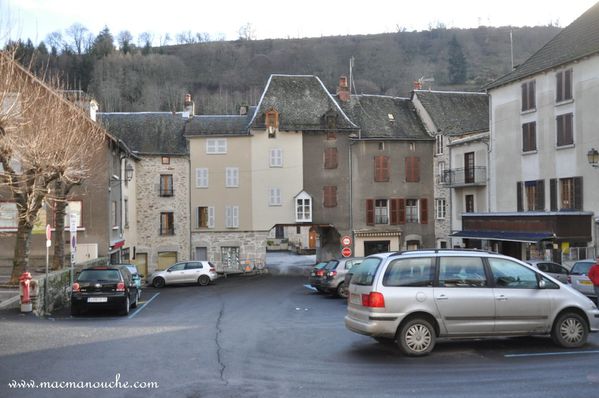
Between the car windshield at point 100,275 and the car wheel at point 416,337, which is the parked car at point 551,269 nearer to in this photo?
the car wheel at point 416,337

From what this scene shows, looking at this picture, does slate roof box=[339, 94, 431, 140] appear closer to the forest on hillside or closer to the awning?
the awning

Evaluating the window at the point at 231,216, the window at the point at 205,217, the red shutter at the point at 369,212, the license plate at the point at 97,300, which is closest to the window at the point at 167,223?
the window at the point at 205,217

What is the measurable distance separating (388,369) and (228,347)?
3432mm

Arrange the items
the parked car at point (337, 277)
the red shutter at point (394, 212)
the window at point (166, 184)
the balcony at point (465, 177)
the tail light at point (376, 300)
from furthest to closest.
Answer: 1. the red shutter at point (394, 212)
2. the window at point (166, 184)
3. the balcony at point (465, 177)
4. the parked car at point (337, 277)
5. the tail light at point (376, 300)

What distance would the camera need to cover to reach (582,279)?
20.0 m

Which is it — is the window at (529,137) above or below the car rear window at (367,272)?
above

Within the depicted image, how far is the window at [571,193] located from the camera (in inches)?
1082

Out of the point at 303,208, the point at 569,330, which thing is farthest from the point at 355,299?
the point at 303,208

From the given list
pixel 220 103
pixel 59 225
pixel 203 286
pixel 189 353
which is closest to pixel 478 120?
pixel 203 286

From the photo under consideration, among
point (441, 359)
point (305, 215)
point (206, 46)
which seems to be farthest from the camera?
point (206, 46)

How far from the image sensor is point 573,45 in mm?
28891

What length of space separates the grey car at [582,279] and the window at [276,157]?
23.8 m

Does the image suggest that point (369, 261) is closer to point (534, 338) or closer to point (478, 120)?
point (534, 338)

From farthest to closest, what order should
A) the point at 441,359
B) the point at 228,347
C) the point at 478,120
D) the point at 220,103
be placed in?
1. the point at 220,103
2. the point at 478,120
3. the point at 228,347
4. the point at 441,359
